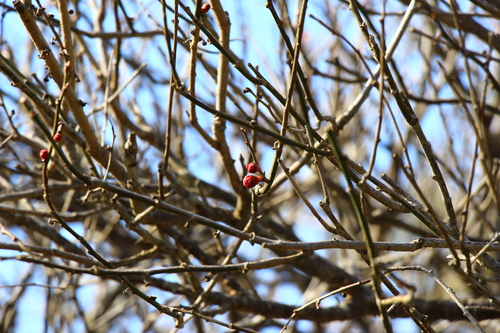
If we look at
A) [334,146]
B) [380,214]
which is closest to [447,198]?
[334,146]

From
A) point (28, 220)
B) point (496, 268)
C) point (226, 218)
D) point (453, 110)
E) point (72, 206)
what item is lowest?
point (496, 268)

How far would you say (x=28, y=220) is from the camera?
115 inches

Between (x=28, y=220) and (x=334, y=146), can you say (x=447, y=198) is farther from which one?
(x=28, y=220)

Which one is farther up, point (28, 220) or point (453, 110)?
point (453, 110)

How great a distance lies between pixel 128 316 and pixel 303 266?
3.72 m

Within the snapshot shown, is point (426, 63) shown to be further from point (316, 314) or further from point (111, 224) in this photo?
point (111, 224)

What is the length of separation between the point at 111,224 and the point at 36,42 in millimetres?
2483

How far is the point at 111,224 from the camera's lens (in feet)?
13.9

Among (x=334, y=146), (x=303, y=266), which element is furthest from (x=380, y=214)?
(x=334, y=146)

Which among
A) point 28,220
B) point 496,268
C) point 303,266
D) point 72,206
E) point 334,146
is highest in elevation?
point 72,206

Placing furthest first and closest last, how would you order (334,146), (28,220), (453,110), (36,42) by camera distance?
(453,110)
(28,220)
(36,42)
(334,146)

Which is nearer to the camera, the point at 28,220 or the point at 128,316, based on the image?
the point at 28,220

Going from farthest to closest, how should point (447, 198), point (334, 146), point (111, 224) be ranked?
point (111, 224) < point (447, 198) < point (334, 146)

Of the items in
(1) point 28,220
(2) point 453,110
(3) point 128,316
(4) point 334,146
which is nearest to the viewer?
(4) point 334,146
